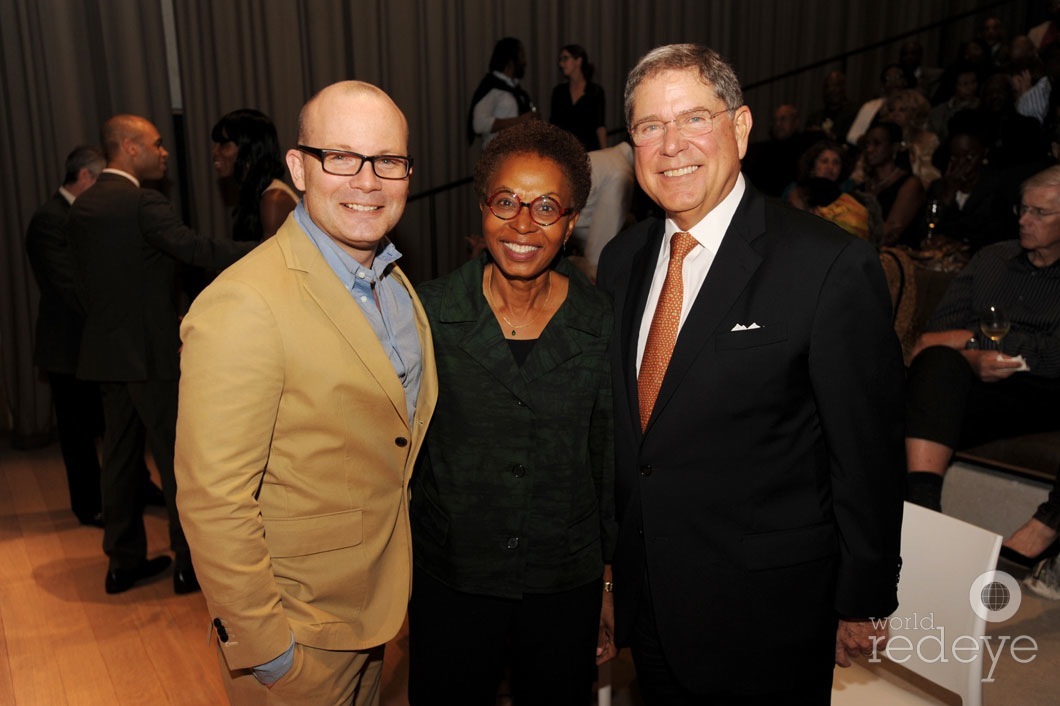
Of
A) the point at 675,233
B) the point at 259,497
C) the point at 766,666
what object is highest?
the point at 675,233

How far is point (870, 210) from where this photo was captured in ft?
16.9

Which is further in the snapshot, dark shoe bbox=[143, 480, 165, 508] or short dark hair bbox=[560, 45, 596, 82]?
short dark hair bbox=[560, 45, 596, 82]

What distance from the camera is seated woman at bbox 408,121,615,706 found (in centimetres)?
182

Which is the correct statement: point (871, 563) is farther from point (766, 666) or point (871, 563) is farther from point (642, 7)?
point (642, 7)

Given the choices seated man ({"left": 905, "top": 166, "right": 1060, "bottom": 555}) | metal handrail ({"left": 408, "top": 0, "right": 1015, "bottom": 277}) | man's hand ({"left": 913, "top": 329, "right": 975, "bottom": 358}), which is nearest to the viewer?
seated man ({"left": 905, "top": 166, "right": 1060, "bottom": 555})

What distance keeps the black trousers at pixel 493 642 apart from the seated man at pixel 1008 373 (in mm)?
2133

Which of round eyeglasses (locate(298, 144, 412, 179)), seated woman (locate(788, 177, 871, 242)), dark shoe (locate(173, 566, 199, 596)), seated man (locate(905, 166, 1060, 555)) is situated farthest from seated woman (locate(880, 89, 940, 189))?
round eyeglasses (locate(298, 144, 412, 179))

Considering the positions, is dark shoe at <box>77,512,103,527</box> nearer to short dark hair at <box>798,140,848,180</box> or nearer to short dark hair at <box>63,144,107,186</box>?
short dark hair at <box>63,144,107,186</box>

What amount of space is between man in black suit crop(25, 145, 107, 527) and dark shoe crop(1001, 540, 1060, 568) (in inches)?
178

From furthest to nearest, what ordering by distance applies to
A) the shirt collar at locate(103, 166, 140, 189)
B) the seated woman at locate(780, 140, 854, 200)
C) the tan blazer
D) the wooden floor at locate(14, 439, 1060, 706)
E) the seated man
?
the seated woman at locate(780, 140, 854, 200) → the shirt collar at locate(103, 166, 140, 189) → the seated man → the wooden floor at locate(14, 439, 1060, 706) → the tan blazer

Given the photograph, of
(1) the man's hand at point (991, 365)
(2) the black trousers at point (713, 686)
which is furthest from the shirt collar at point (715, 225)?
(1) the man's hand at point (991, 365)

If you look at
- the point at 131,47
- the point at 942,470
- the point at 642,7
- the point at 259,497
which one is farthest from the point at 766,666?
Result: the point at 642,7

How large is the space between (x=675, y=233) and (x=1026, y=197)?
2.64 m

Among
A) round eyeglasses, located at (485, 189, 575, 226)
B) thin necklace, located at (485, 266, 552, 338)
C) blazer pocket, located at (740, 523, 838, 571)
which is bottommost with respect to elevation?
blazer pocket, located at (740, 523, 838, 571)
